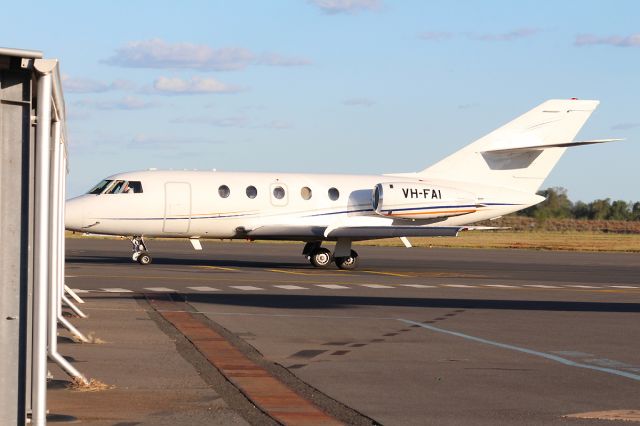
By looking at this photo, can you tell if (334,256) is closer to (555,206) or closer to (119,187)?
(119,187)

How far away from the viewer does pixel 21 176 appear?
6820 mm

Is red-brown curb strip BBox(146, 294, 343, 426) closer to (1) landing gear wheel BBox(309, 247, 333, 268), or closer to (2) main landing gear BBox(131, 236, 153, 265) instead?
(2) main landing gear BBox(131, 236, 153, 265)

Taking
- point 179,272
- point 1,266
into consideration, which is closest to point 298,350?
point 1,266

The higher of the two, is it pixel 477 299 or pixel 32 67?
pixel 32 67

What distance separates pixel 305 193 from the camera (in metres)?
37.7

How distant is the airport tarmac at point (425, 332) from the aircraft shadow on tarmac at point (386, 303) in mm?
41

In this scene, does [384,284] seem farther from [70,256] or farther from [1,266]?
[1,266]

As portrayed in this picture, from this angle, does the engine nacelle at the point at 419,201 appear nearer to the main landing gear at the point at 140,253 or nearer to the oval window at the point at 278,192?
the oval window at the point at 278,192

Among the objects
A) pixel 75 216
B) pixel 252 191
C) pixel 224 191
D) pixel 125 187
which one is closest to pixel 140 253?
pixel 125 187

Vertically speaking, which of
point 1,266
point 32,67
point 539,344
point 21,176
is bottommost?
point 539,344

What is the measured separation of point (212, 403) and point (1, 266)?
132 inches

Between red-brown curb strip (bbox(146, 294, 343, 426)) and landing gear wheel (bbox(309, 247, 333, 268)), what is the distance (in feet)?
66.0

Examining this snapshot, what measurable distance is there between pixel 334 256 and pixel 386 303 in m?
15.1

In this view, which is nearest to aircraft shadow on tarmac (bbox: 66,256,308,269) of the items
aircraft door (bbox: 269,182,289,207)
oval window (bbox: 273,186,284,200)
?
aircraft door (bbox: 269,182,289,207)
